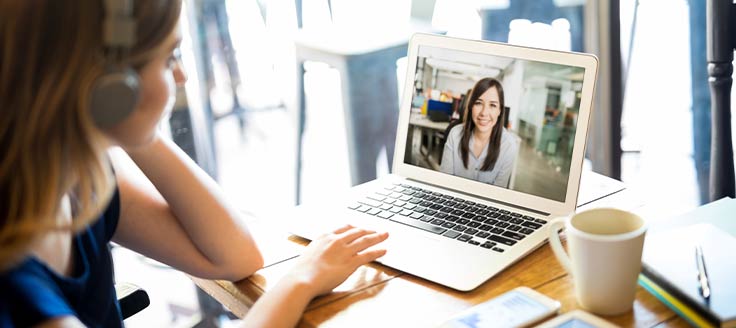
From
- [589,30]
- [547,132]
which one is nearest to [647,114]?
[589,30]

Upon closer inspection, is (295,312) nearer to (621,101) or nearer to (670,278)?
(670,278)

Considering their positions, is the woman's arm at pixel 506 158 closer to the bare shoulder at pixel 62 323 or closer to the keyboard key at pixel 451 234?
the keyboard key at pixel 451 234

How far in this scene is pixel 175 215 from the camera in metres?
1.11

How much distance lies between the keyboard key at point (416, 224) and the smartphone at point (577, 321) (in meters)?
0.26

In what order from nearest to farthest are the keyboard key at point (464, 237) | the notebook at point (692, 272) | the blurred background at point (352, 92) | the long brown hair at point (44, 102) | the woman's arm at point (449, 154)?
the long brown hair at point (44, 102)
the notebook at point (692, 272)
the keyboard key at point (464, 237)
the woman's arm at point (449, 154)
the blurred background at point (352, 92)

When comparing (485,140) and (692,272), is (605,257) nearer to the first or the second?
(692,272)

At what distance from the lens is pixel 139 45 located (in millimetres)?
735

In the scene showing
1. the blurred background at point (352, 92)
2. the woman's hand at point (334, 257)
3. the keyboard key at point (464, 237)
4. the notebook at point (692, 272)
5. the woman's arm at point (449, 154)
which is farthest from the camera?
the blurred background at point (352, 92)

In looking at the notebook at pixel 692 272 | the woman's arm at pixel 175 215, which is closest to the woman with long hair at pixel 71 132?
the woman's arm at pixel 175 215

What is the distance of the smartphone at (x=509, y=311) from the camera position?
0.85 m

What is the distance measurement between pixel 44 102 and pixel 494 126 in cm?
64

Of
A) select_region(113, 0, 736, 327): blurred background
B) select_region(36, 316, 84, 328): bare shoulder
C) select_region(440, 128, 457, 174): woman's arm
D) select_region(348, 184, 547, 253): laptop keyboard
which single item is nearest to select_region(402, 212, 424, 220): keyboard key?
select_region(348, 184, 547, 253): laptop keyboard

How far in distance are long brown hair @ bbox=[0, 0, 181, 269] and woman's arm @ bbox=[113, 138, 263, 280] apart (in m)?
0.35

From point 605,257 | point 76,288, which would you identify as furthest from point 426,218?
point 76,288
